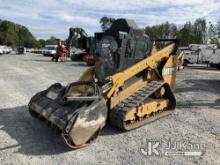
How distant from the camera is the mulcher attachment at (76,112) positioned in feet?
20.0

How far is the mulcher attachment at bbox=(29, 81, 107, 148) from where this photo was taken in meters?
6.10

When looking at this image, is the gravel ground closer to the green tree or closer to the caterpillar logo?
the caterpillar logo

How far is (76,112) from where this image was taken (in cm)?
618

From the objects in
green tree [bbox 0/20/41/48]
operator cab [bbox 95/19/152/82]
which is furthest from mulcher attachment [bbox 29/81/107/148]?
green tree [bbox 0/20/41/48]

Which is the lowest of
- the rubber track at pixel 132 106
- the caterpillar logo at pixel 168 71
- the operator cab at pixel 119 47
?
the rubber track at pixel 132 106

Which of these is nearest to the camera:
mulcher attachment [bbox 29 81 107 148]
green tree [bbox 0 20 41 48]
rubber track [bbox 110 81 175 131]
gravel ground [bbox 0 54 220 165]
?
gravel ground [bbox 0 54 220 165]

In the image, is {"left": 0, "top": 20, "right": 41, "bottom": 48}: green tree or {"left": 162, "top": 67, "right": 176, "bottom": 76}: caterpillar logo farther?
{"left": 0, "top": 20, "right": 41, "bottom": 48}: green tree

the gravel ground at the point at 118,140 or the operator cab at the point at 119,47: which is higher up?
the operator cab at the point at 119,47

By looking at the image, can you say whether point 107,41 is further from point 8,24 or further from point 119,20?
point 8,24

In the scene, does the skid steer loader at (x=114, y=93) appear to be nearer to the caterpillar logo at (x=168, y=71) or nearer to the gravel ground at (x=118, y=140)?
the caterpillar logo at (x=168, y=71)

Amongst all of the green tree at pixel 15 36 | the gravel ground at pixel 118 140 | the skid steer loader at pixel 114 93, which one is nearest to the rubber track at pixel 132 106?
the skid steer loader at pixel 114 93

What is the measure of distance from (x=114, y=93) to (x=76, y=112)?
1.47 metres

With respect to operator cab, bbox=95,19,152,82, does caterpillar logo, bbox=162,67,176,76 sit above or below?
below

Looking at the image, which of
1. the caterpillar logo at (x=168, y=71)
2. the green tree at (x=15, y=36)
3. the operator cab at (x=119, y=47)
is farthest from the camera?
the green tree at (x=15, y=36)
